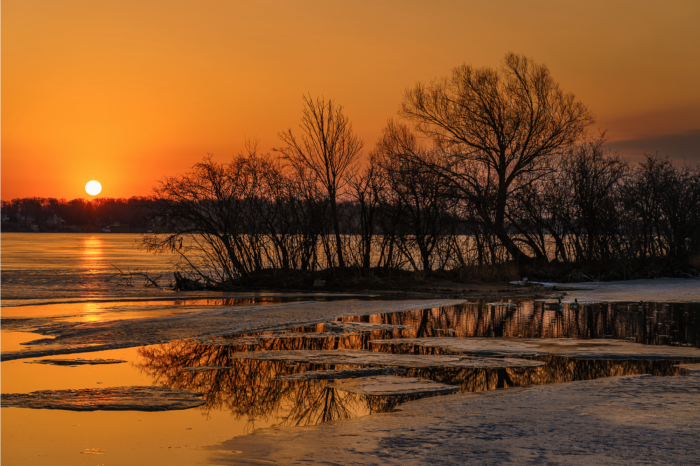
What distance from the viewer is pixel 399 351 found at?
1173 cm

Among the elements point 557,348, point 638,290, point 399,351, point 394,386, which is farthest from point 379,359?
point 638,290

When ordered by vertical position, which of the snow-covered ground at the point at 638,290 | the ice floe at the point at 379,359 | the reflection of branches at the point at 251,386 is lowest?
the reflection of branches at the point at 251,386

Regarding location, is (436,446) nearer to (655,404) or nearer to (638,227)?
(655,404)

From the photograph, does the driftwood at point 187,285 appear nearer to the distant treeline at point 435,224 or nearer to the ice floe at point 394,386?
the distant treeline at point 435,224

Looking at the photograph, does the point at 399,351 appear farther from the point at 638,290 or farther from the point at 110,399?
the point at 638,290

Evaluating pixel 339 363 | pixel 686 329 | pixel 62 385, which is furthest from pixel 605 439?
pixel 686 329

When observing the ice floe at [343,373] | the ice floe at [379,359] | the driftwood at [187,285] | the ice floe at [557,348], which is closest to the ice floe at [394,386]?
the ice floe at [343,373]

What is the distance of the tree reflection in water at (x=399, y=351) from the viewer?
805cm

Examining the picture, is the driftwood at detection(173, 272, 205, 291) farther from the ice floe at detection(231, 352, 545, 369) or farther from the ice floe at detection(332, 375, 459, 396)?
the ice floe at detection(332, 375, 459, 396)

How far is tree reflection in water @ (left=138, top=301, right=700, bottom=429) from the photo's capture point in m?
8.05

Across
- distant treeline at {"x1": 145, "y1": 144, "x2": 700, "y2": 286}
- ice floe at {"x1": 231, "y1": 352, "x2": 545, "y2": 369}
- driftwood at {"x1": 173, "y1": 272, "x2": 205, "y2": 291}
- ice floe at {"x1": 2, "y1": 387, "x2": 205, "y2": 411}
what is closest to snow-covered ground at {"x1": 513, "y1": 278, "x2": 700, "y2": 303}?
distant treeline at {"x1": 145, "y1": 144, "x2": 700, "y2": 286}

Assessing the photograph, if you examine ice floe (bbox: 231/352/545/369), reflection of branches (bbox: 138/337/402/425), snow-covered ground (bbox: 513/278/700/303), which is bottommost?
reflection of branches (bbox: 138/337/402/425)

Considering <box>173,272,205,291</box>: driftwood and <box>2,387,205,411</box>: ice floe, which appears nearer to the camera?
<box>2,387,205,411</box>: ice floe

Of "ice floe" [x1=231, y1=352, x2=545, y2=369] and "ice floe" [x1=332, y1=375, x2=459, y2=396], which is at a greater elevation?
"ice floe" [x1=231, y1=352, x2=545, y2=369]
